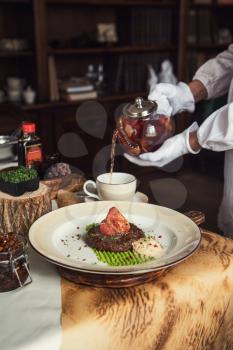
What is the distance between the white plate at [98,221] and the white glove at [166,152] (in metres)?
0.13

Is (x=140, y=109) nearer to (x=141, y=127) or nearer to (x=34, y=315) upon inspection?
(x=141, y=127)

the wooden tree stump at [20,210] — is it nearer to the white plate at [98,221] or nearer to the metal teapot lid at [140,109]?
the white plate at [98,221]

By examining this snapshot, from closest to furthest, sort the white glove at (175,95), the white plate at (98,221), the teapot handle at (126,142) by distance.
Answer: the white plate at (98,221)
the teapot handle at (126,142)
the white glove at (175,95)

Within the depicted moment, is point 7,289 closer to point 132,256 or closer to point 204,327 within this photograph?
point 132,256

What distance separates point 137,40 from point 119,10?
0.29 m

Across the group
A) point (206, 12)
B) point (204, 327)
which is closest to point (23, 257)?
point (204, 327)

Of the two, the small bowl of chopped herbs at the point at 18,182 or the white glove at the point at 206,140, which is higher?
the white glove at the point at 206,140

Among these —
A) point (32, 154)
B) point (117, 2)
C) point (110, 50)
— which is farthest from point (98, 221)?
point (117, 2)

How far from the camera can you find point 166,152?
113cm

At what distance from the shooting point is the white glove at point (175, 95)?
4.53ft

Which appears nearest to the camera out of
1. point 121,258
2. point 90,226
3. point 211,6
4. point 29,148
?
point 121,258

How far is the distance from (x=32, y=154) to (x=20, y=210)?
34 cm

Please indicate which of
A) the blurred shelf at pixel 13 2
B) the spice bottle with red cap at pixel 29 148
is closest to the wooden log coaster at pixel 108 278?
the spice bottle with red cap at pixel 29 148

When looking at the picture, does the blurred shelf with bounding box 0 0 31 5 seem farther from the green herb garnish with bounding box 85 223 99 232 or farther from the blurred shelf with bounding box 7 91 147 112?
the green herb garnish with bounding box 85 223 99 232
